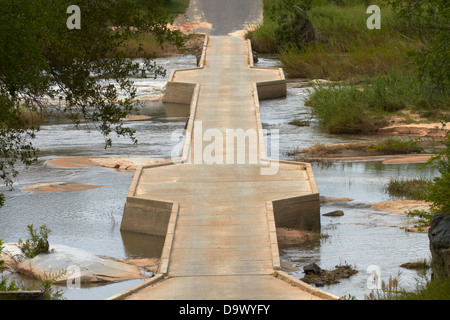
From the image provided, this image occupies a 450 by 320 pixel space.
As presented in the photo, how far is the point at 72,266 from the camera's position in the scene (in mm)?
12305

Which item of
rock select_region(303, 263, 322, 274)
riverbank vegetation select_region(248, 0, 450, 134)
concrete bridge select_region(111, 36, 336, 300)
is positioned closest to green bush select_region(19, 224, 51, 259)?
concrete bridge select_region(111, 36, 336, 300)

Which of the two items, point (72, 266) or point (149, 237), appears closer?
point (72, 266)

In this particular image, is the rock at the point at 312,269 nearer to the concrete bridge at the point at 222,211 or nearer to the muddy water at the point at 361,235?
the muddy water at the point at 361,235

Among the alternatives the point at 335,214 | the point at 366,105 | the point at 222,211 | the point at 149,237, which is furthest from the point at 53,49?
the point at 366,105

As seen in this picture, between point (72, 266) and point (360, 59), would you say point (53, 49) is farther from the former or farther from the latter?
point (360, 59)

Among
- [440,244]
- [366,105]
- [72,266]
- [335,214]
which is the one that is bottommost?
[335,214]

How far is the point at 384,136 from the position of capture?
23.2m

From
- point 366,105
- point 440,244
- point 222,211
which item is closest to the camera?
point 440,244

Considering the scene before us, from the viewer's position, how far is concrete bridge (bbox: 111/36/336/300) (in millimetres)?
10406

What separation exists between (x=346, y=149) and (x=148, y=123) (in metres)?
7.92

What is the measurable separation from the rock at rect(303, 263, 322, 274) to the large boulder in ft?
7.99

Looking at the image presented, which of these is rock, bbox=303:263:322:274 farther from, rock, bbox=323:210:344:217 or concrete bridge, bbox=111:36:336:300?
rock, bbox=323:210:344:217

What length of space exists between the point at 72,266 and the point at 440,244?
5530 mm

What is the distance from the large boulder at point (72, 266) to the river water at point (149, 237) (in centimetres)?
34
